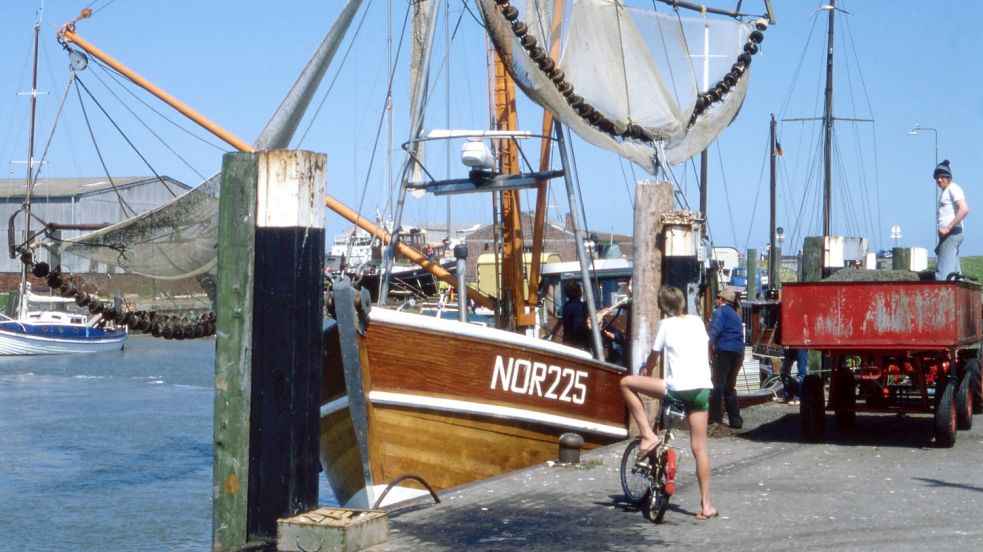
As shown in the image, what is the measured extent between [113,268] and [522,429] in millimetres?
4976

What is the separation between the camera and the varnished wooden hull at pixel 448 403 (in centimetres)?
1118

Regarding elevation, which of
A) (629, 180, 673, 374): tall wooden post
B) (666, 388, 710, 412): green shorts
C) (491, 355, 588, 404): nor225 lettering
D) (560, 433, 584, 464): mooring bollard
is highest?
(629, 180, 673, 374): tall wooden post

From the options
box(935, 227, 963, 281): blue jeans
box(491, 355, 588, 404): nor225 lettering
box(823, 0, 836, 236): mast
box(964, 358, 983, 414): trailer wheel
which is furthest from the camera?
box(823, 0, 836, 236): mast

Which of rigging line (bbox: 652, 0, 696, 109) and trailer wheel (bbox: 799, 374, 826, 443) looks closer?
trailer wheel (bbox: 799, 374, 826, 443)

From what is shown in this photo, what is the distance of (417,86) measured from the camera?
1371 cm

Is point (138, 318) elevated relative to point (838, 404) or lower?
elevated

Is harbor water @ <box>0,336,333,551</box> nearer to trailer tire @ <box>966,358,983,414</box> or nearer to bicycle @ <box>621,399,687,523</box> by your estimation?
bicycle @ <box>621,399,687,523</box>

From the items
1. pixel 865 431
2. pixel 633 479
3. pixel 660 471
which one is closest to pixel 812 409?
pixel 865 431

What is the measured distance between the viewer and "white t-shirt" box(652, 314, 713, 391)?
8.82 m

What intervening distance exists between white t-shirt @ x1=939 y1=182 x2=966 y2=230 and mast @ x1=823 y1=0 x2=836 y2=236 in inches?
1012

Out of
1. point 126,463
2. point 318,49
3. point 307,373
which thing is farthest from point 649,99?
point 126,463

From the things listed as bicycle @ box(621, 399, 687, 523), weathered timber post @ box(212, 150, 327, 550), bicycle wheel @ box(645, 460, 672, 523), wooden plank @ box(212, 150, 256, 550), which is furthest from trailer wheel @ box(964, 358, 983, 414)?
wooden plank @ box(212, 150, 256, 550)

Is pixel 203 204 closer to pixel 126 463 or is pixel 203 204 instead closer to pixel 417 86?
pixel 417 86

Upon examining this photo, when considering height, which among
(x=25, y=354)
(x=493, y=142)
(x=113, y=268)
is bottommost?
(x=25, y=354)
